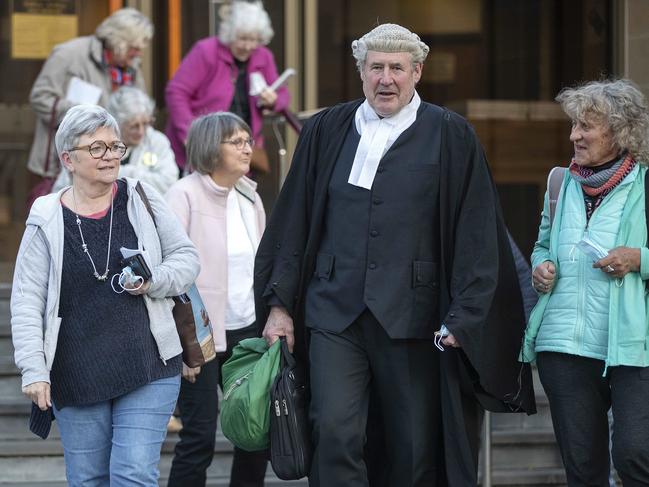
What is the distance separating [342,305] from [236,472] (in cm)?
144

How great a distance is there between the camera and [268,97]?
8164 millimetres

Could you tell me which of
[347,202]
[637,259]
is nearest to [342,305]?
[347,202]

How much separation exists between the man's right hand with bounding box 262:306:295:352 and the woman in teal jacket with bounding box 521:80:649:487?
90cm

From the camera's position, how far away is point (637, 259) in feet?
16.5

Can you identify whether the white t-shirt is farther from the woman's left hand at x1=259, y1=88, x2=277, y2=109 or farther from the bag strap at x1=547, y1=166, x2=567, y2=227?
the woman's left hand at x1=259, y1=88, x2=277, y2=109

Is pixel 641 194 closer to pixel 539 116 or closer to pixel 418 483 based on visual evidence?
pixel 418 483

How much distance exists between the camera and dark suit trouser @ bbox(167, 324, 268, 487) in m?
6.02

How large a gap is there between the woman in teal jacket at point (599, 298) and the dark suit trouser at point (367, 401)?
455mm

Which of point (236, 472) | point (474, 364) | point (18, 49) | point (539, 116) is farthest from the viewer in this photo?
point (539, 116)

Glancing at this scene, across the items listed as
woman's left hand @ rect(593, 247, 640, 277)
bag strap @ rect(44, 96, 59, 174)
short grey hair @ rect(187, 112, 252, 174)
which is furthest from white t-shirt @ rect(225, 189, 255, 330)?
bag strap @ rect(44, 96, 59, 174)

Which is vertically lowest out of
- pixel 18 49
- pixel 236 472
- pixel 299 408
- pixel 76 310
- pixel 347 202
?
pixel 236 472

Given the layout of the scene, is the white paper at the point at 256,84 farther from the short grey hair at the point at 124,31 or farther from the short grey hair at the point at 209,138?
the short grey hair at the point at 209,138

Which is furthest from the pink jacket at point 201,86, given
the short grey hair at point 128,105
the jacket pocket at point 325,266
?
the jacket pocket at point 325,266

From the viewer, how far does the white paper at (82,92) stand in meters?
7.77
